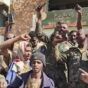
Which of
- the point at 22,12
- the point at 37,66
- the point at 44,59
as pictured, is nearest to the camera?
the point at 37,66

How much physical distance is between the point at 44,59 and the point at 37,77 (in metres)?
0.32

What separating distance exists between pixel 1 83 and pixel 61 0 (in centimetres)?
1190

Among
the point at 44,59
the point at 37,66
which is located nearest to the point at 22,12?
the point at 44,59

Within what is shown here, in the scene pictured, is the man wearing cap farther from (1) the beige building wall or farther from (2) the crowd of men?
(1) the beige building wall

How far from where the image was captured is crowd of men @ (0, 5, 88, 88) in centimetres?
751

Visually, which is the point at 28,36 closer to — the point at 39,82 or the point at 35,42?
the point at 35,42

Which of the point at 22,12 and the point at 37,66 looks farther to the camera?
the point at 22,12

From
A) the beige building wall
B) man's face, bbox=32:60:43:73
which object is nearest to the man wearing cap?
man's face, bbox=32:60:43:73

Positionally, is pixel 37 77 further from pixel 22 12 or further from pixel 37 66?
pixel 22 12

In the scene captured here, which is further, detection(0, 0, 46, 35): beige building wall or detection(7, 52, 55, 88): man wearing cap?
detection(0, 0, 46, 35): beige building wall

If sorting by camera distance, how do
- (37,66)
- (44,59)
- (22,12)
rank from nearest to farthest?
(37,66) → (44,59) → (22,12)

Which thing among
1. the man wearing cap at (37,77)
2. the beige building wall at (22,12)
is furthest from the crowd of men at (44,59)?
the beige building wall at (22,12)

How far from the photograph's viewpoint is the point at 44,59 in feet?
24.7

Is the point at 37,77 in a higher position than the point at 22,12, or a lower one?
lower
